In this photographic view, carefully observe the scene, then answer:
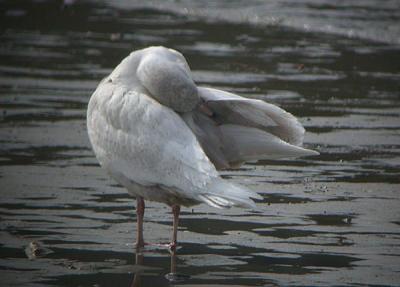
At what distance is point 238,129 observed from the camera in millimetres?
7910

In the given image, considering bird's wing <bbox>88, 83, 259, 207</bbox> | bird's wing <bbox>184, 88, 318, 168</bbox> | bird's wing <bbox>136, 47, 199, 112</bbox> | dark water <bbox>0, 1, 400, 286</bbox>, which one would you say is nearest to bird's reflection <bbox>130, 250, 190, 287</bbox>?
dark water <bbox>0, 1, 400, 286</bbox>

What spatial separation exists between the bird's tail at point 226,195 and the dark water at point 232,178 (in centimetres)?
48

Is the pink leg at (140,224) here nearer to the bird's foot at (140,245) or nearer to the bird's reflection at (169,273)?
the bird's foot at (140,245)

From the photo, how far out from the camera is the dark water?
24.8ft

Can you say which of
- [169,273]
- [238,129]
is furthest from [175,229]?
[238,129]

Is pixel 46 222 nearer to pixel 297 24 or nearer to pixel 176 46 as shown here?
pixel 176 46

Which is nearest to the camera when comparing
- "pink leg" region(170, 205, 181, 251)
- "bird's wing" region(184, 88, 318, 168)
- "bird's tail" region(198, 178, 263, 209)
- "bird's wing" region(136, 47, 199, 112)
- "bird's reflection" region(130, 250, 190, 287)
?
"bird's tail" region(198, 178, 263, 209)

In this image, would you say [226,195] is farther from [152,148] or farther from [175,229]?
[175,229]

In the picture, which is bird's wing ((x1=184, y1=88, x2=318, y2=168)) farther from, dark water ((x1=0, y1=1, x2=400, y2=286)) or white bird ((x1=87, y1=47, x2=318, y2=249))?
dark water ((x1=0, y1=1, x2=400, y2=286))

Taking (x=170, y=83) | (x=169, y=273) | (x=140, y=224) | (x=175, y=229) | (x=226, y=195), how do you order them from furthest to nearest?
(x=140, y=224), (x=175, y=229), (x=170, y=83), (x=169, y=273), (x=226, y=195)

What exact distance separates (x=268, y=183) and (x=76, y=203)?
1.75m

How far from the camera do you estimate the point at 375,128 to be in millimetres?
12234

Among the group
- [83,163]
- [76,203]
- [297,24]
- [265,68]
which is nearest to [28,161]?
[83,163]

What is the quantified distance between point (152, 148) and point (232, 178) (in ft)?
9.23
